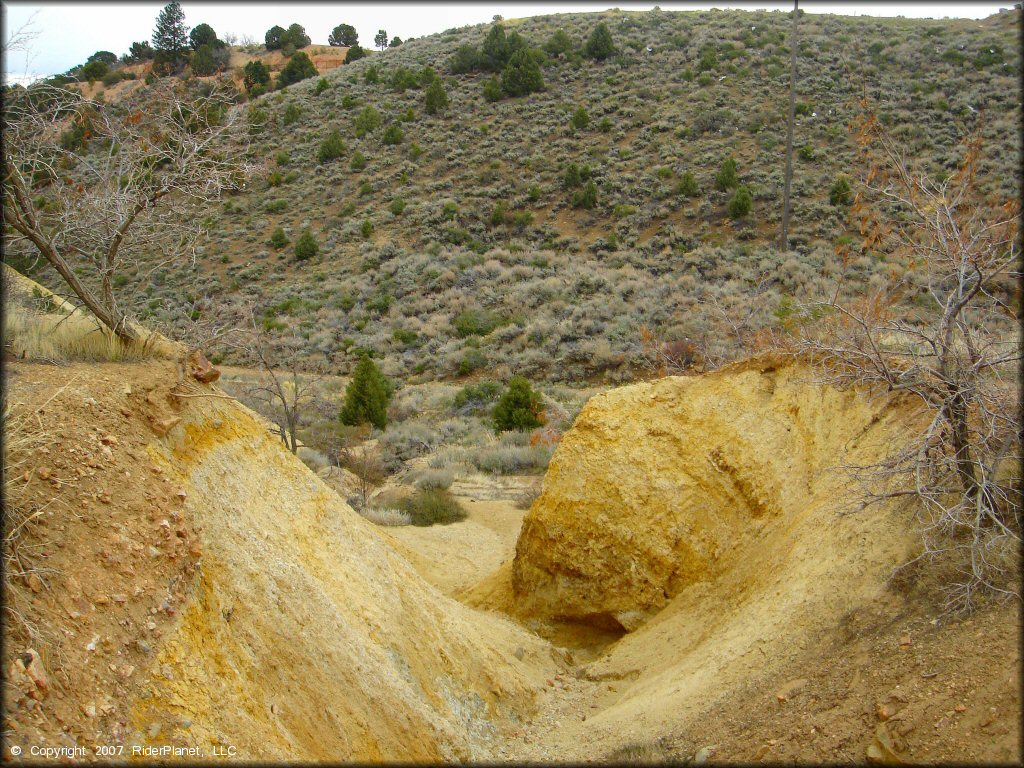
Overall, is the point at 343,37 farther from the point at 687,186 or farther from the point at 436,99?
the point at 687,186

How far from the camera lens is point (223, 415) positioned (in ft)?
20.6

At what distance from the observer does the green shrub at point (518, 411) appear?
21.0 metres

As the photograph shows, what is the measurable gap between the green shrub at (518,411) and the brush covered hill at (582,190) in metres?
5.01

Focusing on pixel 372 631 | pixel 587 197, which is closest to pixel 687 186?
pixel 587 197

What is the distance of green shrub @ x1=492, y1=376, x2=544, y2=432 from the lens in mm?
20953

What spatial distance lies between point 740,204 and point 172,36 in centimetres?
3048

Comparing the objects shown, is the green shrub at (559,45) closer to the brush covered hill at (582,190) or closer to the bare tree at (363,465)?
the brush covered hill at (582,190)

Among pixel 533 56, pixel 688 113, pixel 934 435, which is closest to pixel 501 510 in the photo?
pixel 934 435

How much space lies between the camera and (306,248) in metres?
36.6

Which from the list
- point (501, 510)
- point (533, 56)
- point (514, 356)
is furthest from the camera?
point (533, 56)

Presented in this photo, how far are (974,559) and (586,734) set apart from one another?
3254mm

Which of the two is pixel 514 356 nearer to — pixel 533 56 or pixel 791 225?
pixel 791 225

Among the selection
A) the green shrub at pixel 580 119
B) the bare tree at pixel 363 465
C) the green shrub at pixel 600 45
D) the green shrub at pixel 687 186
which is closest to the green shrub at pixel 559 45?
the green shrub at pixel 600 45

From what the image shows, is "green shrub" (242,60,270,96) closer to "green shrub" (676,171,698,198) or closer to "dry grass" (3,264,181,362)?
"green shrub" (676,171,698,198)
